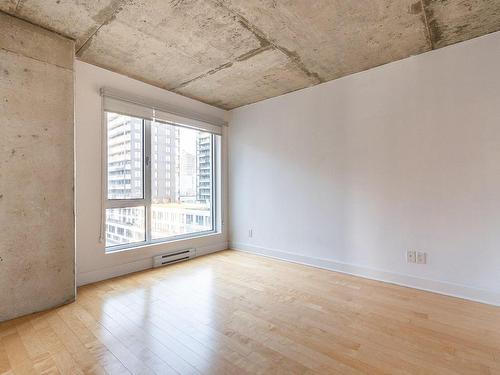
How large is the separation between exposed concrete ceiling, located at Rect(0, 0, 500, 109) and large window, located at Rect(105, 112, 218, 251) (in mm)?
818

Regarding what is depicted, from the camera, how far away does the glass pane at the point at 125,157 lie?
10.8 feet

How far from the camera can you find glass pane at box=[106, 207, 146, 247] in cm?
326

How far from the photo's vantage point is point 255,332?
1986 millimetres

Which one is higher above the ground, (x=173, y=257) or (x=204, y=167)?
(x=204, y=167)

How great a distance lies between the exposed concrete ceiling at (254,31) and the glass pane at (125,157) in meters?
0.64

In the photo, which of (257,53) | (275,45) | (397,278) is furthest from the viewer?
(397,278)

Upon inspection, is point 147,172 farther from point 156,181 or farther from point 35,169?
point 35,169

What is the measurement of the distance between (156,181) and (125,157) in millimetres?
540

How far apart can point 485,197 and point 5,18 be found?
4.60 metres

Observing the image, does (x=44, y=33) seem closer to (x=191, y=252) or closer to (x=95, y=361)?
(x=95, y=361)

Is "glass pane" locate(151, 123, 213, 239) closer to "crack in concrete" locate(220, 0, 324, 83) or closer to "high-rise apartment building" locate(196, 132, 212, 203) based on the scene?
"high-rise apartment building" locate(196, 132, 212, 203)

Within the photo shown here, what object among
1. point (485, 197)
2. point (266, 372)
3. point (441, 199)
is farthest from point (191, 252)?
point (485, 197)

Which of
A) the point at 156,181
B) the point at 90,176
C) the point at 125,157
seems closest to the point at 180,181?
the point at 156,181

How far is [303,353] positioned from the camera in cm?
173
